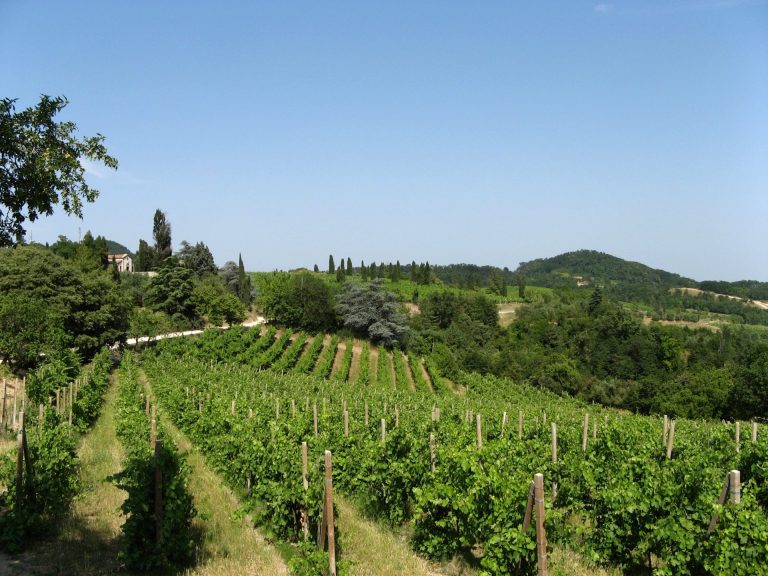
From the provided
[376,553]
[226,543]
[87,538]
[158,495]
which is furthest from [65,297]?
[376,553]

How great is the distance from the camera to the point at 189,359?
111 ft

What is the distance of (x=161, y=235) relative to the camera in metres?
69.9

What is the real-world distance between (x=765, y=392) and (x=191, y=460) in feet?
137

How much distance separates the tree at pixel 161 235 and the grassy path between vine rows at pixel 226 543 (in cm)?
6527

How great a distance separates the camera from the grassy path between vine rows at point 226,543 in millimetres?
7016

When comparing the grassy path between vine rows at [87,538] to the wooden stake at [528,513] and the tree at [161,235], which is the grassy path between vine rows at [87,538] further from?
the tree at [161,235]

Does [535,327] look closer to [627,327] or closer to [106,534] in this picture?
[627,327]

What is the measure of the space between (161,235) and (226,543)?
2699 inches

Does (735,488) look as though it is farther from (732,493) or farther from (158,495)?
(158,495)

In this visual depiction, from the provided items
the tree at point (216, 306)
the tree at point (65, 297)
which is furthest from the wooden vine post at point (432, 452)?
the tree at point (216, 306)

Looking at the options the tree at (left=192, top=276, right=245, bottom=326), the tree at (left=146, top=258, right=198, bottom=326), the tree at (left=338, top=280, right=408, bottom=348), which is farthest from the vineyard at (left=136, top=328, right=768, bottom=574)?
the tree at (left=192, top=276, right=245, bottom=326)

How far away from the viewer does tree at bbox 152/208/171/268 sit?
69812 mm

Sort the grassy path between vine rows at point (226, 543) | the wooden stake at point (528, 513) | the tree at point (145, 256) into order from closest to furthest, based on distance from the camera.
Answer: the wooden stake at point (528, 513), the grassy path between vine rows at point (226, 543), the tree at point (145, 256)

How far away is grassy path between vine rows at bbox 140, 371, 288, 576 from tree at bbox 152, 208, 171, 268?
65271 mm
